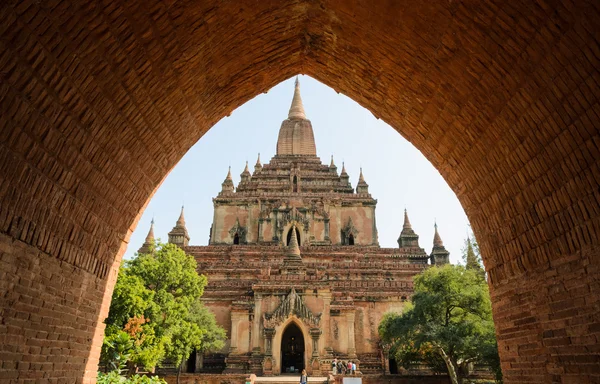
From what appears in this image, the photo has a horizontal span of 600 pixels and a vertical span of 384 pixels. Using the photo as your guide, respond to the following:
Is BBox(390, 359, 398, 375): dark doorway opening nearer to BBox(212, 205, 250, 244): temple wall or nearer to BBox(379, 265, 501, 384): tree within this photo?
BBox(379, 265, 501, 384): tree

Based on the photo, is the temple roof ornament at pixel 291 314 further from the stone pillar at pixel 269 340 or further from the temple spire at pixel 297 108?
the temple spire at pixel 297 108

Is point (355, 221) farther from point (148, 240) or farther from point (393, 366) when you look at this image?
point (148, 240)

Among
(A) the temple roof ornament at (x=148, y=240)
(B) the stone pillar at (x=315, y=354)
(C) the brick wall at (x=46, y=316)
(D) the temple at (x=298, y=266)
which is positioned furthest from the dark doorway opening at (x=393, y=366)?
(C) the brick wall at (x=46, y=316)

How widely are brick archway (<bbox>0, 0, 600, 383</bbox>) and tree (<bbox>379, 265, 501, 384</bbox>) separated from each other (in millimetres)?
15594

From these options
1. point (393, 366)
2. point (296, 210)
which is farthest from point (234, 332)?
point (296, 210)

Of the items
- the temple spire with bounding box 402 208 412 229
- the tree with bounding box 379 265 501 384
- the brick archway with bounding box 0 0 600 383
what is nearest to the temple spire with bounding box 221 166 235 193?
the temple spire with bounding box 402 208 412 229

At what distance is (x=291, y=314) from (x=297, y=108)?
3996 centimetres

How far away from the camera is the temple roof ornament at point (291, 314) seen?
29.5 meters

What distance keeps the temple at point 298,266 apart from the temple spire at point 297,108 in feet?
8.46

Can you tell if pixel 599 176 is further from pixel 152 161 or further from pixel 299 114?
pixel 299 114

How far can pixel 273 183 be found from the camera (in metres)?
50.2

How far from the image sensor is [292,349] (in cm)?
3103

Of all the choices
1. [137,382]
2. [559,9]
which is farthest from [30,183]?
[137,382]

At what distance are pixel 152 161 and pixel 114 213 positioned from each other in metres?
0.97
